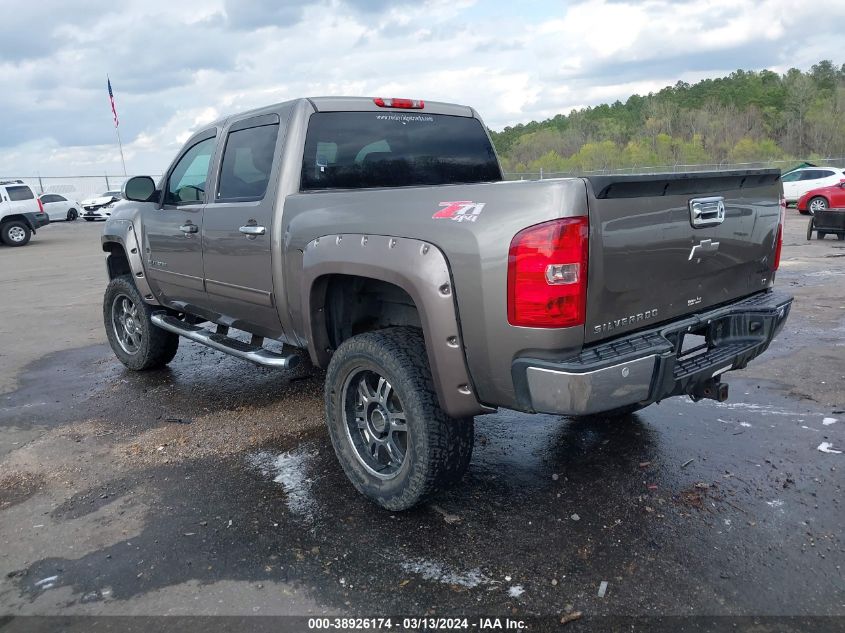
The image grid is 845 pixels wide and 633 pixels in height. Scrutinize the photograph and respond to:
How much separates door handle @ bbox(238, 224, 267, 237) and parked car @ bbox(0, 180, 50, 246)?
20329 millimetres

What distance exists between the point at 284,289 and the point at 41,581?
184 centimetres

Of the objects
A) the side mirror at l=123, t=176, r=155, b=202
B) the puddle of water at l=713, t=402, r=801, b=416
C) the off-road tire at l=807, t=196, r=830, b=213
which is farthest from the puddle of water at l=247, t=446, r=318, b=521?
the off-road tire at l=807, t=196, r=830, b=213

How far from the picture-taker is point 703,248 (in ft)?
10.4

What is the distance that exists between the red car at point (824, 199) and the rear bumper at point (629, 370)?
18.2m

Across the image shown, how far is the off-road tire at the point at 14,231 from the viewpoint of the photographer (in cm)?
2080

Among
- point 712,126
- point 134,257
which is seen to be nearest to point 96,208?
point 134,257

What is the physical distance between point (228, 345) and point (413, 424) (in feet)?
6.48

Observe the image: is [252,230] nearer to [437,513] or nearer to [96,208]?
[437,513]

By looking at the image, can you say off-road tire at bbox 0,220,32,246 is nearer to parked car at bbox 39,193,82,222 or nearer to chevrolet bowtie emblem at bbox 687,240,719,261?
parked car at bbox 39,193,82,222

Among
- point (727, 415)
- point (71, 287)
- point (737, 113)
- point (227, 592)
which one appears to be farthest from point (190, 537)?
point (737, 113)

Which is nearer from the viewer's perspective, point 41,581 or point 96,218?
point 41,581

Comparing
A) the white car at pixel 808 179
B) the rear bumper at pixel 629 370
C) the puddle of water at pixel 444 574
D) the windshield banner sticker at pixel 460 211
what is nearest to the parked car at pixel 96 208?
the white car at pixel 808 179

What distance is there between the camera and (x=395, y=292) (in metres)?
3.49

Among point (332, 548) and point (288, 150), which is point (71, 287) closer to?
point (288, 150)
